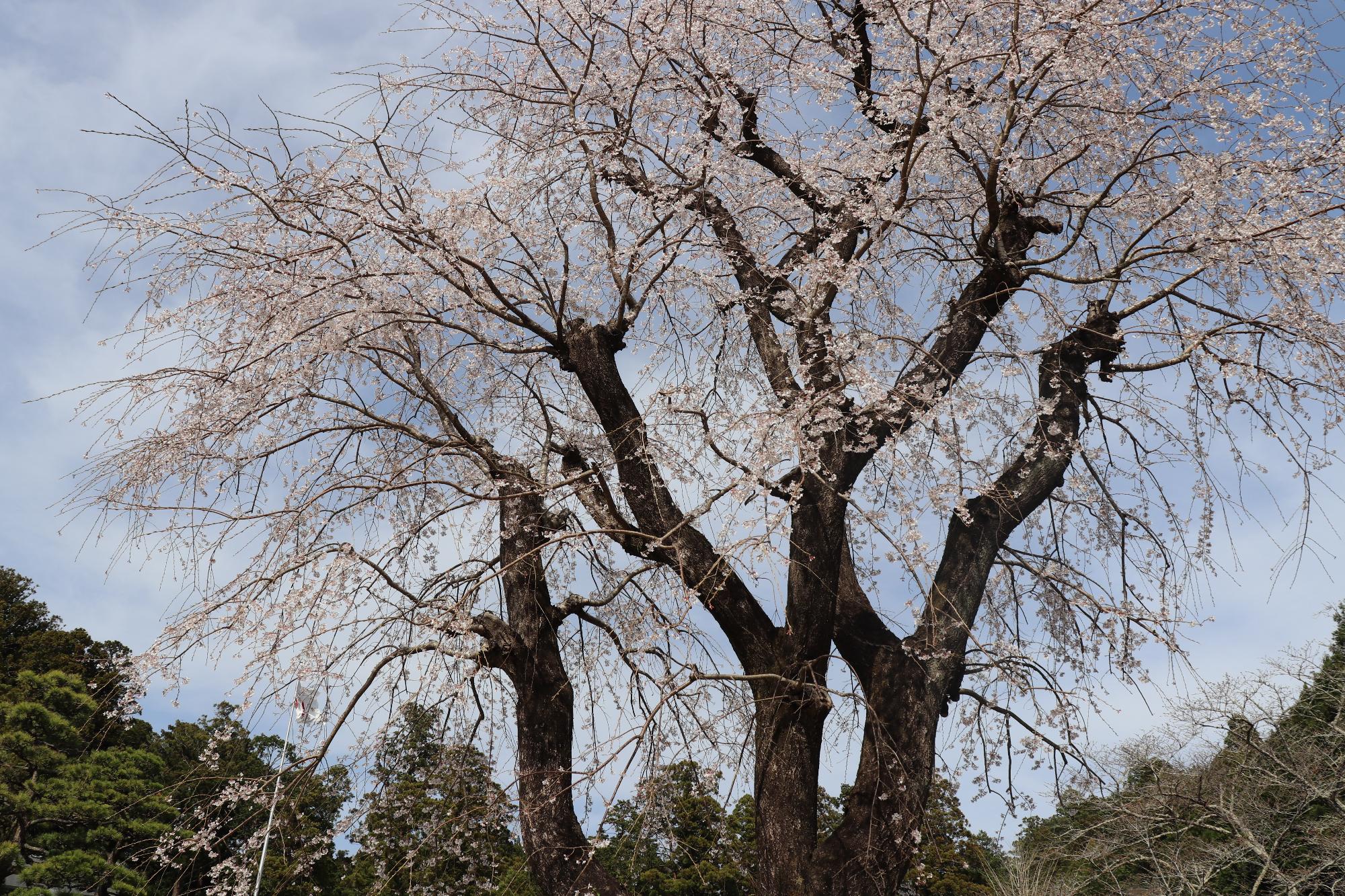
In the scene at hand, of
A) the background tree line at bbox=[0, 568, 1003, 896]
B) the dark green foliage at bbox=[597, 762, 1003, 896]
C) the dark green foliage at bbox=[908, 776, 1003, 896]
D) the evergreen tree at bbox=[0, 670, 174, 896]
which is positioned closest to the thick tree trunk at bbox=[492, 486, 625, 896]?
the background tree line at bbox=[0, 568, 1003, 896]

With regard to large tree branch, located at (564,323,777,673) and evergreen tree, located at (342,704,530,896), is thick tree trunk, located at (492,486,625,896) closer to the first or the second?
evergreen tree, located at (342,704,530,896)

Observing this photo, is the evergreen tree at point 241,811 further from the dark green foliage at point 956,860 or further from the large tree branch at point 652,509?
the dark green foliage at point 956,860

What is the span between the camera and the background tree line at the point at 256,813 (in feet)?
17.7

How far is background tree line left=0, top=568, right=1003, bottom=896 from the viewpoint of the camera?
17.7 ft

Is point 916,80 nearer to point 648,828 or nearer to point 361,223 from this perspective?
point 361,223

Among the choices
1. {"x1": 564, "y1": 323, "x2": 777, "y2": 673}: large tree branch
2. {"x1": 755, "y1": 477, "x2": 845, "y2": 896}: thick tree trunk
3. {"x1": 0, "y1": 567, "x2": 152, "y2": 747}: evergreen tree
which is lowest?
{"x1": 755, "y1": 477, "x2": 845, "y2": 896}: thick tree trunk

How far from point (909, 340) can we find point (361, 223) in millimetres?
3087

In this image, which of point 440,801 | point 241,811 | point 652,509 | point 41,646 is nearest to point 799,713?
point 652,509

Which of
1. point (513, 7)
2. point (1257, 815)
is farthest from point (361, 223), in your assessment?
point (1257, 815)

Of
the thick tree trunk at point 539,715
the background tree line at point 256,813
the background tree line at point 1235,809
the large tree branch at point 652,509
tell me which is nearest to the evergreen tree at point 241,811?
the background tree line at point 256,813

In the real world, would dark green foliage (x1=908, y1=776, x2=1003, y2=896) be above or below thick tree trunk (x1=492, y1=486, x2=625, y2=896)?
above

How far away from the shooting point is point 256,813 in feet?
18.3

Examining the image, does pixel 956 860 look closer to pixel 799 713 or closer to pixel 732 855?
pixel 732 855

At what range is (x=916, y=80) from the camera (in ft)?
17.1
